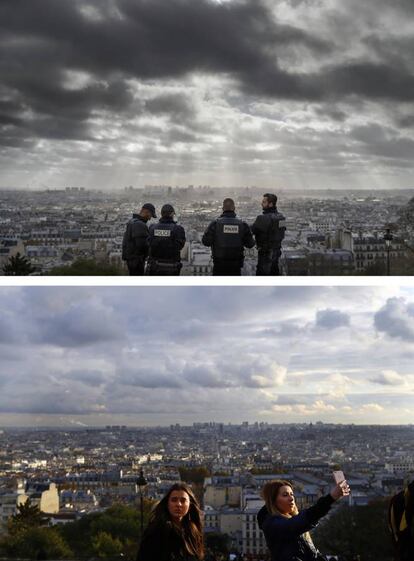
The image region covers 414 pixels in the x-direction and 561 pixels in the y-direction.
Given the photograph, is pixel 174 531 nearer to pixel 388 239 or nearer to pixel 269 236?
pixel 269 236

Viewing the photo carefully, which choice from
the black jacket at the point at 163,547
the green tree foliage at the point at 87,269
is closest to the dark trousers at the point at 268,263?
the green tree foliage at the point at 87,269

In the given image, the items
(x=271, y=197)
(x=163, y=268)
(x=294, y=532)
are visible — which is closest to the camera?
(x=294, y=532)

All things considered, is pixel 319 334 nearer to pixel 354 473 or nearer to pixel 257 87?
pixel 354 473

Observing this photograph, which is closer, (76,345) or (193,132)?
(76,345)

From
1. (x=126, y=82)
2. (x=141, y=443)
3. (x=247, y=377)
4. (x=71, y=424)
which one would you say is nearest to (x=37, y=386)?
(x=71, y=424)

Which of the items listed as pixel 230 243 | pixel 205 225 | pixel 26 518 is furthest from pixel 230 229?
pixel 26 518
